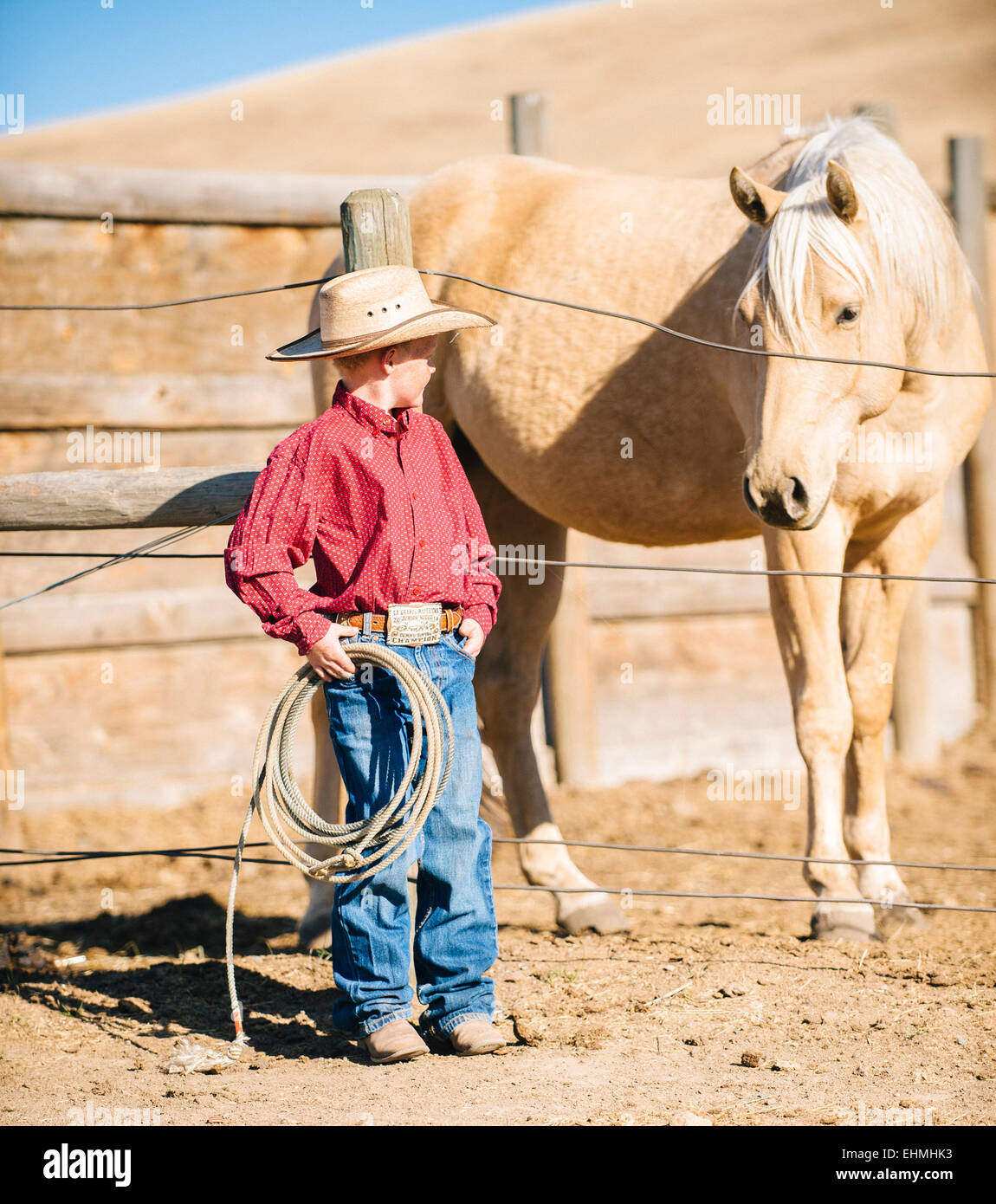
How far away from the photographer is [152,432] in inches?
219

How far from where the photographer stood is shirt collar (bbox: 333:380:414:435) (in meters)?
2.69

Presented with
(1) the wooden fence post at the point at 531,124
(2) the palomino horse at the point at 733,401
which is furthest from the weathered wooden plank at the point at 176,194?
(2) the palomino horse at the point at 733,401

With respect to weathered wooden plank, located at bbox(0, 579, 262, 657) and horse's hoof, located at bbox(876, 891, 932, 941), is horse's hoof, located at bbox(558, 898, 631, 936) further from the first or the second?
weathered wooden plank, located at bbox(0, 579, 262, 657)

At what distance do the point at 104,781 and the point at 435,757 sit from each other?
3.55 m

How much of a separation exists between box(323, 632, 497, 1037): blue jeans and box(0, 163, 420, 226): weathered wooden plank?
3414 millimetres

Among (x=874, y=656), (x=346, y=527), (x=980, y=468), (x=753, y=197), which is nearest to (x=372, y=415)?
(x=346, y=527)

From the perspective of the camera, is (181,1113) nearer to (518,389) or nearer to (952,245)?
(518,389)

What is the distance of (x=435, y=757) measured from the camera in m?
2.60

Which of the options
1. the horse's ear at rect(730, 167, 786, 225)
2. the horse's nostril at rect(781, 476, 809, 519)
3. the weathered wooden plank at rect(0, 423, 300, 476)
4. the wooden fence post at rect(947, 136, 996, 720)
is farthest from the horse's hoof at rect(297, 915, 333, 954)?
the wooden fence post at rect(947, 136, 996, 720)

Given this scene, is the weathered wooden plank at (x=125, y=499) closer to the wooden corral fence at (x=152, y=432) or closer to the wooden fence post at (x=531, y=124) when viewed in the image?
the wooden corral fence at (x=152, y=432)

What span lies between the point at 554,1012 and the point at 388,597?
125cm

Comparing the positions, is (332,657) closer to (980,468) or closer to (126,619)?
(126,619)

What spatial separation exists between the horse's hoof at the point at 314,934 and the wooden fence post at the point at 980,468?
425 centimetres
